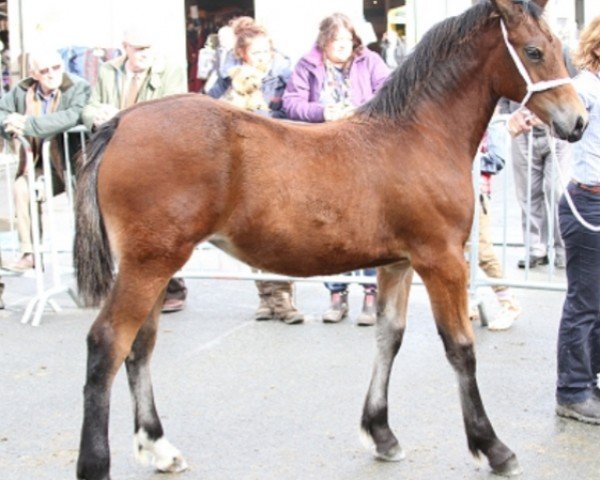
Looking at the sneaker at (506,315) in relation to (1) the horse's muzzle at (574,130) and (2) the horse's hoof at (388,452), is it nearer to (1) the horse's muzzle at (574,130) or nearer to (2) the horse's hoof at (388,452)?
(2) the horse's hoof at (388,452)

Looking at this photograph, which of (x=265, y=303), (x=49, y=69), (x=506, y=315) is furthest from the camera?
(x=49, y=69)

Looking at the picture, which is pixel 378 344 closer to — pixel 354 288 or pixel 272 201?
pixel 272 201

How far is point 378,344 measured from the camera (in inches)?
204

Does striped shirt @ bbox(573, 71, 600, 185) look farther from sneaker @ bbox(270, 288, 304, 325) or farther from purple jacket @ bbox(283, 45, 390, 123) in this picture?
sneaker @ bbox(270, 288, 304, 325)

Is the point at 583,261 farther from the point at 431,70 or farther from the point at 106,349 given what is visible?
the point at 106,349

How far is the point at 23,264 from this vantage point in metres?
8.59

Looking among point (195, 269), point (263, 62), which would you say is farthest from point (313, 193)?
point (195, 269)

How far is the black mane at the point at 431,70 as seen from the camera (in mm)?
4918

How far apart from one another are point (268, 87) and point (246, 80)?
0.38 metres

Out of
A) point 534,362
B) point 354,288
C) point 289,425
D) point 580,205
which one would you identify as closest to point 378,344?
point 289,425

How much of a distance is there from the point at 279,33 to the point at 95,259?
52.0ft

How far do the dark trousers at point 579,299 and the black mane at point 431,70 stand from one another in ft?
3.26

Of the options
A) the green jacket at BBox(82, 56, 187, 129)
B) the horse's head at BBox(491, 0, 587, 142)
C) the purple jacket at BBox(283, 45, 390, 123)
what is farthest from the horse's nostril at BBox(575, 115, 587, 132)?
the green jacket at BBox(82, 56, 187, 129)

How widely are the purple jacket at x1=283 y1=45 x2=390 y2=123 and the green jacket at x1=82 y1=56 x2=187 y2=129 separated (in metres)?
0.83
